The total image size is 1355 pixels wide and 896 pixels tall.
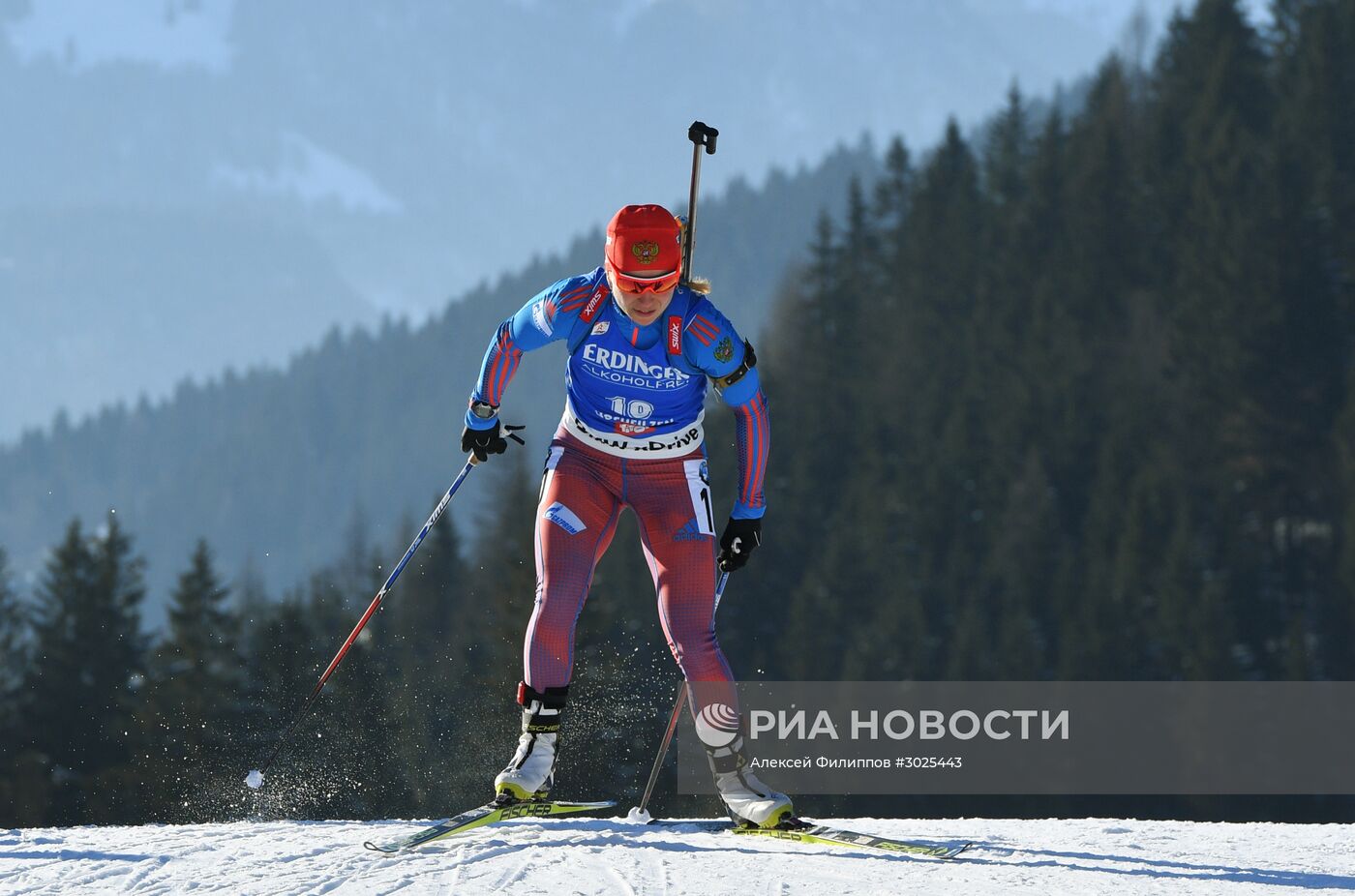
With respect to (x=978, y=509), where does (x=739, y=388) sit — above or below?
below

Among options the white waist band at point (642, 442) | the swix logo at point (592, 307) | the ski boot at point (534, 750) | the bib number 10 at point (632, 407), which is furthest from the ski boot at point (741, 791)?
the swix logo at point (592, 307)

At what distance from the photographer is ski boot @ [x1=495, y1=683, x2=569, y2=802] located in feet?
20.8

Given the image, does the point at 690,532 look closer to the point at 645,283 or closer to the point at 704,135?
the point at 645,283

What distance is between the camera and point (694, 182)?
668cm

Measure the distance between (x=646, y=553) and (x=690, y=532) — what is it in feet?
0.69

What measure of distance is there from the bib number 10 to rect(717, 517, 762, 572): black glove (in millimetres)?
613

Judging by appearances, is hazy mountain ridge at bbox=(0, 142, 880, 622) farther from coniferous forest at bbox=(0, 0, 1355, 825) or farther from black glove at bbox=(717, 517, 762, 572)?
black glove at bbox=(717, 517, 762, 572)

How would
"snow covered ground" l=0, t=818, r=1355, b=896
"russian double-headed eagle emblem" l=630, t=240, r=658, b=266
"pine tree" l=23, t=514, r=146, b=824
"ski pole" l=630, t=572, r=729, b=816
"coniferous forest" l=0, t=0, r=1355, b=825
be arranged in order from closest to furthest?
"snow covered ground" l=0, t=818, r=1355, b=896 → "russian double-headed eagle emblem" l=630, t=240, r=658, b=266 → "ski pole" l=630, t=572, r=729, b=816 → "coniferous forest" l=0, t=0, r=1355, b=825 → "pine tree" l=23, t=514, r=146, b=824

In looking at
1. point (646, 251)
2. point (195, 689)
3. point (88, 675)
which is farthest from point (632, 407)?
point (88, 675)

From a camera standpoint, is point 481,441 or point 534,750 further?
point 481,441

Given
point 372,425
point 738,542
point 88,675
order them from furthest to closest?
point 372,425 < point 88,675 < point 738,542

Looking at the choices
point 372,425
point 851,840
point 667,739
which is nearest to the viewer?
point 851,840

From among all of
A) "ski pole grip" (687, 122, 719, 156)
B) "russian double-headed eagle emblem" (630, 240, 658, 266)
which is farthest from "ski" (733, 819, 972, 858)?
"ski pole grip" (687, 122, 719, 156)

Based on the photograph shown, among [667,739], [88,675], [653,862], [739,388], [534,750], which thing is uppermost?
[88,675]
